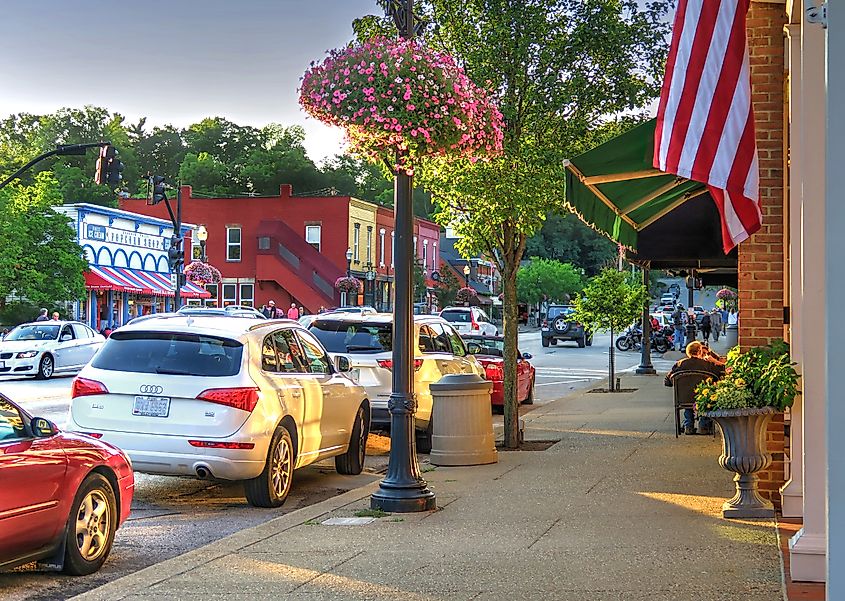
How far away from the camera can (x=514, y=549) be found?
27.3 ft

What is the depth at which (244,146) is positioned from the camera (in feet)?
371

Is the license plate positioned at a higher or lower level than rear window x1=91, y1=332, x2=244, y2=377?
lower

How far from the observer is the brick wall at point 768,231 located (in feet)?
32.0

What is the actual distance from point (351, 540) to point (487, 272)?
331 ft

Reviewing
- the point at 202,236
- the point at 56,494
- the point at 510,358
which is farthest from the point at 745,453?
the point at 202,236

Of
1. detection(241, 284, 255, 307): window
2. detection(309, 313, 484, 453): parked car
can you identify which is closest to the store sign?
detection(241, 284, 255, 307): window

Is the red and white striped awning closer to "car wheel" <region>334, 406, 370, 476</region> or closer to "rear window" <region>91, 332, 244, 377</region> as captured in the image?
"car wheel" <region>334, 406, 370, 476</region>

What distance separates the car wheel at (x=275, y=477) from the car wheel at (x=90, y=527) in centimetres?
283

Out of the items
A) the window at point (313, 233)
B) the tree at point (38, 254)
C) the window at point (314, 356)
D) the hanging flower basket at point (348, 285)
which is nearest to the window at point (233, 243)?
the window at point (313, 233)

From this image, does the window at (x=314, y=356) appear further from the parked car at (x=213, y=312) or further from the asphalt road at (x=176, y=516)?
the asphalt road at (x=176, y=516)

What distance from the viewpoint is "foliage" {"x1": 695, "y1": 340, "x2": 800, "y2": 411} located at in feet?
27.3

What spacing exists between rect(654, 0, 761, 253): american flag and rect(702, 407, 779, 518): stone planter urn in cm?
190

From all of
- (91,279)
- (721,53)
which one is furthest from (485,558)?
(91,279)

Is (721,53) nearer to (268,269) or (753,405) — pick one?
(753,405)
